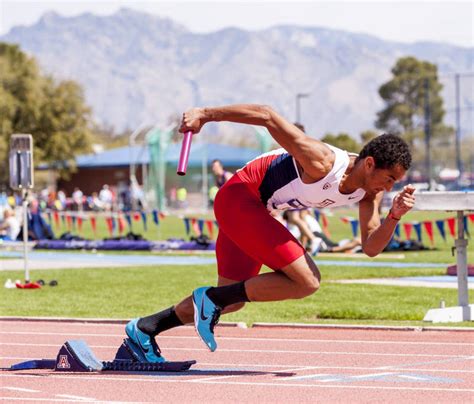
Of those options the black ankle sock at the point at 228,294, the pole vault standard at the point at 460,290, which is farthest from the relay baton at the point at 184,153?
the pole vault standard at the point at 460,290

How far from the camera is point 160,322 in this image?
28.4ft

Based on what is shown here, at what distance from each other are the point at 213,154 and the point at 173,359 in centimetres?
7689

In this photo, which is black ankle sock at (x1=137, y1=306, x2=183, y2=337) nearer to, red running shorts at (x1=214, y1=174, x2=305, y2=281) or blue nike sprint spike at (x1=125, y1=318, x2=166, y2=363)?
blue nike sprint spike at (x1=125, y1=318, x2=166, y2=363)

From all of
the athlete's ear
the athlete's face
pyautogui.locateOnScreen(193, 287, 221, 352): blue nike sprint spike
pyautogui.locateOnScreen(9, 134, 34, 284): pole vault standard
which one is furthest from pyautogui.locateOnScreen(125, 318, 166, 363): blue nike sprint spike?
pyautogui.locateOnScreen(9, 134, 34, 284): pole vault standard

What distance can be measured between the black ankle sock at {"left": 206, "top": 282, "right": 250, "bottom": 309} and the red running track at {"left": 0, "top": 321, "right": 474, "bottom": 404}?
0.53 meters

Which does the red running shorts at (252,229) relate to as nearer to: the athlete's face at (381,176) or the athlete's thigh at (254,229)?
the athlete's thigh at (254,229)

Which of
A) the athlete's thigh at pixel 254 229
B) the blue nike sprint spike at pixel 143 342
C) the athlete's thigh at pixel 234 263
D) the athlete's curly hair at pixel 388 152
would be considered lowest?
the blue nike sprint spike at pixel 143 342

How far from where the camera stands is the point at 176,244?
2683cm

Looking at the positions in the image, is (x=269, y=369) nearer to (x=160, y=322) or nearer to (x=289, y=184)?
(x=160, y=322)

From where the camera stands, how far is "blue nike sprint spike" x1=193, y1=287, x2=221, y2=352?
8.16m

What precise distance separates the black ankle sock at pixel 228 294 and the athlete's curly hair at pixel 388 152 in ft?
3.91

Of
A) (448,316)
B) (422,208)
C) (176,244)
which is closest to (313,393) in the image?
(422,208)

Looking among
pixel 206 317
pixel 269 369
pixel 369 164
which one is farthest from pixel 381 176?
pixel 269 369

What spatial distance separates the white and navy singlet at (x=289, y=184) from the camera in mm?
7809
